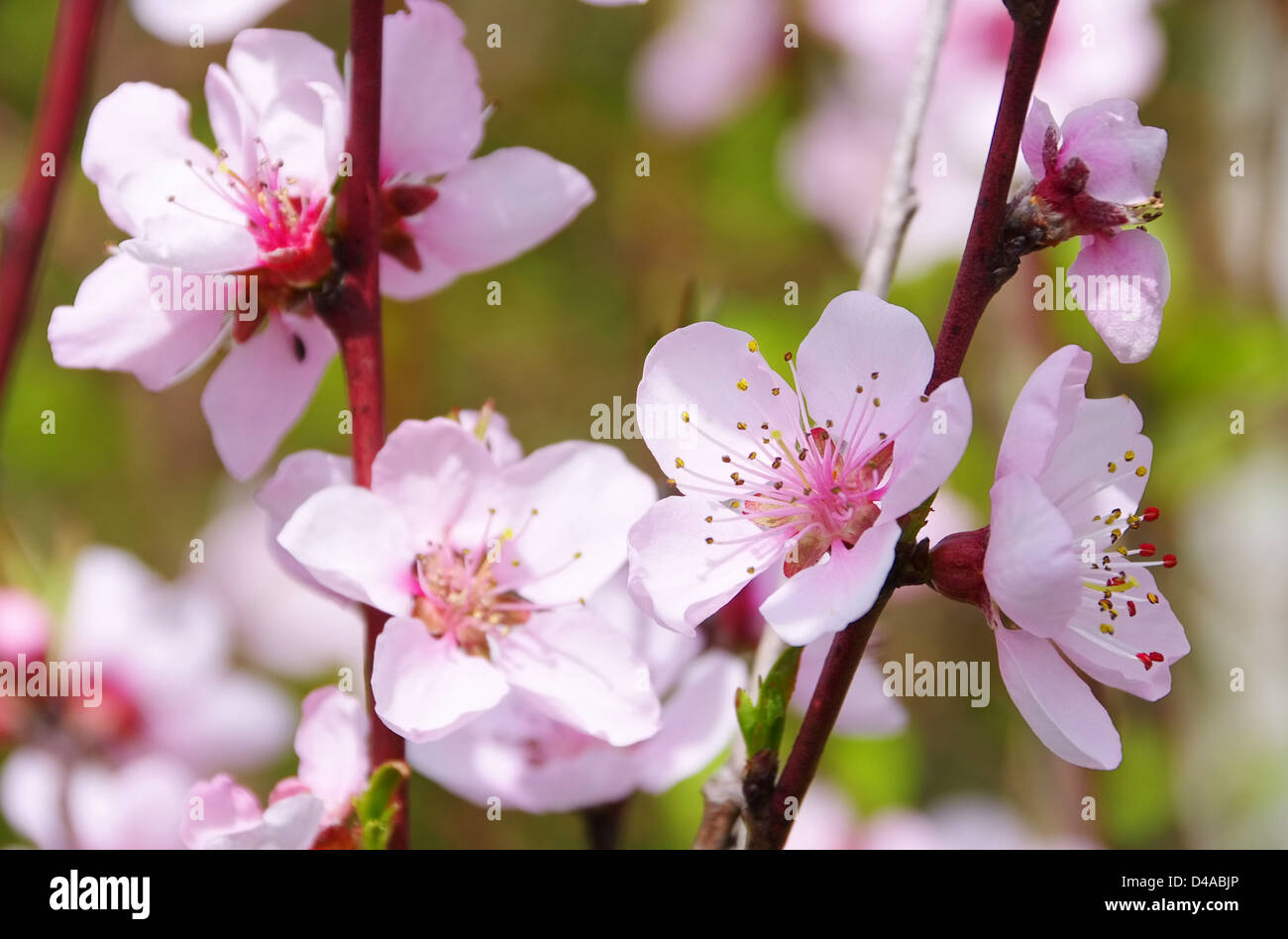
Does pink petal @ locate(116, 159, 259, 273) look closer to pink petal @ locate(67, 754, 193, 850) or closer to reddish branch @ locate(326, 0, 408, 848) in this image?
reddish branch @ locate(326, 0, 408, 848)

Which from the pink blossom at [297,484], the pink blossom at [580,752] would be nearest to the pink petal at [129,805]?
the pink blossom at [580,752]

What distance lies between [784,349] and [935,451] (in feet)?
3.95

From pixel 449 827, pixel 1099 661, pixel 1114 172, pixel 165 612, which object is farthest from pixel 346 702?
pixel 449 827

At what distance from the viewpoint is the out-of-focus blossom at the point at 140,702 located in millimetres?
1490

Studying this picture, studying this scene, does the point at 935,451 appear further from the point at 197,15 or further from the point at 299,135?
the point at 197,15

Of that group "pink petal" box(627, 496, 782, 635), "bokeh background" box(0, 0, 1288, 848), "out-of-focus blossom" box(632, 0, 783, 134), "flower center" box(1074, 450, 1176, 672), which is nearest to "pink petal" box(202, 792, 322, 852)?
"pink petal" box(627, 496, 782, 635)

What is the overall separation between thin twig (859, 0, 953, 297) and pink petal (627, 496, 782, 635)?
0.82ft

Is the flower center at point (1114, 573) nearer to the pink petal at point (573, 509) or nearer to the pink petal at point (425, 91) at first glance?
the pink petal at point (573, 509)

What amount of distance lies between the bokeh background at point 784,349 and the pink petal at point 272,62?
1.15 feet

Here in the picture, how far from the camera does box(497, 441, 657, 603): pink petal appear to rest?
887 mm

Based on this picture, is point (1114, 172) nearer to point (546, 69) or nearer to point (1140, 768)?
point (1140, 768)

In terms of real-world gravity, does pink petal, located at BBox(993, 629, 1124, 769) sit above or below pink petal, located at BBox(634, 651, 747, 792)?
above

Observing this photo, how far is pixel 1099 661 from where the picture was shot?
0.76 metres
